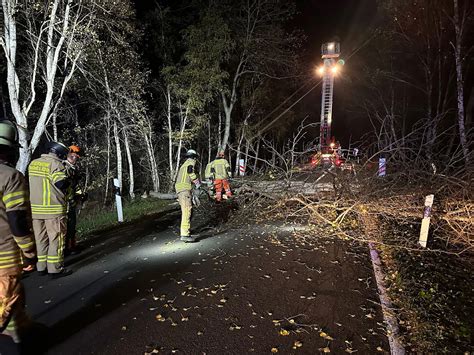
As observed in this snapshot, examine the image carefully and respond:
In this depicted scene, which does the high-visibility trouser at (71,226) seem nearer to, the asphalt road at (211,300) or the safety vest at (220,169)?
the asphalt road at (211,300)

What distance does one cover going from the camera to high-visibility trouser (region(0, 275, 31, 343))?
2.63 m

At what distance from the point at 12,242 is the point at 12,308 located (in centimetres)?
57

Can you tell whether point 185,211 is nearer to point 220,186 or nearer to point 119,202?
point 119,202

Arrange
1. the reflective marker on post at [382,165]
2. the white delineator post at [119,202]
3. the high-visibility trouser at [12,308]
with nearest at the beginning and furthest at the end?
the high-visibility trouser at [12,308]
the reflective marker on post at [382,165]
the white delineator post at [119,202]

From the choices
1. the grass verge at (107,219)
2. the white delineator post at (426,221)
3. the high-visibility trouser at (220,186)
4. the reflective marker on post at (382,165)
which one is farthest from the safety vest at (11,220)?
the high-visibility trouser at (220,186)

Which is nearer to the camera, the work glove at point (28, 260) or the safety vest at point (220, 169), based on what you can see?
the work glove at point (28, 260)

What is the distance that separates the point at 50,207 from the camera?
15.8 ft

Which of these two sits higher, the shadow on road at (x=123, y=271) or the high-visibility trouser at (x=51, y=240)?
the high-visibility trouser at (x=51, y=240)

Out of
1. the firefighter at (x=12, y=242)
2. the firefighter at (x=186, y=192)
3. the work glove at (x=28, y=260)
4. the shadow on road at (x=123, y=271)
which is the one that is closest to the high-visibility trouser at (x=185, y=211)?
the firefighter at (x=186, y=192)

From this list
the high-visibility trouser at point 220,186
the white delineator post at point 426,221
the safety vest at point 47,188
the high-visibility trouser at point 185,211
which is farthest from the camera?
the high-visibility trouser at point 220,186

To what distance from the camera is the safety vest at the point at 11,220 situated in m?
2.71

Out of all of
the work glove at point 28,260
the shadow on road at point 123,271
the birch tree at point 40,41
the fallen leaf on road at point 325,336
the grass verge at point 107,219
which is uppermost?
the birch tree at point 40,41

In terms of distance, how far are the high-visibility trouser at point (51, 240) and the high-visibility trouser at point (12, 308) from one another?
218 centimetres

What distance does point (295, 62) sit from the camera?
17.9 metres
